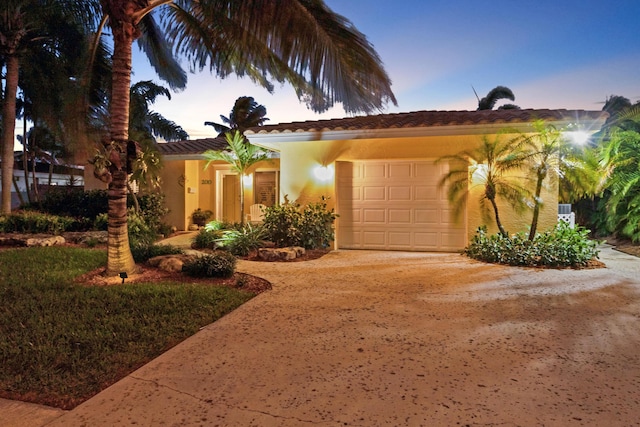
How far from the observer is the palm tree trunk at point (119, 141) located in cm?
619

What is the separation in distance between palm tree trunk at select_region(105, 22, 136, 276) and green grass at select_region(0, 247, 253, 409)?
0.73m

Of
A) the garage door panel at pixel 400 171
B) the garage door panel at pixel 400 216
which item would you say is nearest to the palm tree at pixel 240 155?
the garage door panel at pixel 400 171

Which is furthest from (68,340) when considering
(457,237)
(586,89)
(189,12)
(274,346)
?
(586,89)

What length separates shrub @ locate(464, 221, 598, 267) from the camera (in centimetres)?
776

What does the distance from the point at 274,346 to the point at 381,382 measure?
1.18 m

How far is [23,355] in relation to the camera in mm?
3607

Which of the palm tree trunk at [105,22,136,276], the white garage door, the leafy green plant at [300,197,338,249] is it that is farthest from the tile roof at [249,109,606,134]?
the palm tree trunk at [105,22,136,276]

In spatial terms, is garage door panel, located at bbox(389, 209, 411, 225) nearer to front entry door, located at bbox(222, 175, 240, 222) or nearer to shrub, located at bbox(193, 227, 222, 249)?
shrub, located at bbox(193, 227, 222, 249)

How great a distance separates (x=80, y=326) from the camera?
14.2 feet

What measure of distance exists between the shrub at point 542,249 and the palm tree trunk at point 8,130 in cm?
1295

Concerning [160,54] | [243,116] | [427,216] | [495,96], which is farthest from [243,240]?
[243,116]

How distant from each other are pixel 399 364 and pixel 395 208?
7036mm

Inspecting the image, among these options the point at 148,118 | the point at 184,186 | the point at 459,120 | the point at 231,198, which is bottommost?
the point at 231,198

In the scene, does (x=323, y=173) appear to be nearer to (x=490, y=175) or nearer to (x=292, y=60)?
(x=490, y=175)
